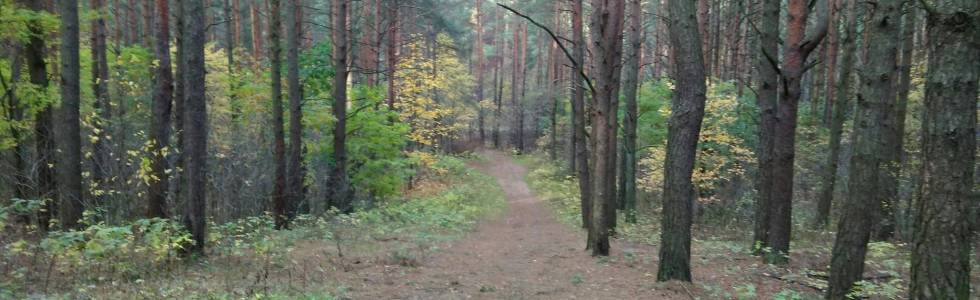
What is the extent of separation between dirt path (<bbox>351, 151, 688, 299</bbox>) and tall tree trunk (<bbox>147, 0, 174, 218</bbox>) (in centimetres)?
466

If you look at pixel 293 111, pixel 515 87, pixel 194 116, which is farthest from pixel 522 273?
pixel 515 87

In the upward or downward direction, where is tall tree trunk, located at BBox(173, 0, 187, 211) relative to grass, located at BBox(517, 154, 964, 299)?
upward

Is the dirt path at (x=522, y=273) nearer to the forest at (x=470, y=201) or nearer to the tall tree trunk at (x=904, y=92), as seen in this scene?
the forest at (x=470, y=201)

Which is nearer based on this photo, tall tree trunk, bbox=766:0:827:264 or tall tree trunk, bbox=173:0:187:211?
tall tree trunk, bbox=766:0:827:264

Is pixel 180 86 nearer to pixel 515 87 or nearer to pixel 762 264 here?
pixel 762 264

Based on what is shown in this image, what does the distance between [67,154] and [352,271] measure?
16.2 feet

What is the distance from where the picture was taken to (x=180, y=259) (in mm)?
7426

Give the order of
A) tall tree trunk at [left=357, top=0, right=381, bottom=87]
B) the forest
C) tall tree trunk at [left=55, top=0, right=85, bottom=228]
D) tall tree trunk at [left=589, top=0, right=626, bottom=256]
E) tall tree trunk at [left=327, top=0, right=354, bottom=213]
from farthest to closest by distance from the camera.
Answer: tall tree trunk at [left=357, top=0, right=381, bottom=87] < tall tree trunk at [left=327, top=0, right=354, bottom=213] < tall tree trunk at [left=589, top=0, right=626, bottom=256] < tall tree trunk at [left=55, top=0, right=85, bottom=228] < the forest

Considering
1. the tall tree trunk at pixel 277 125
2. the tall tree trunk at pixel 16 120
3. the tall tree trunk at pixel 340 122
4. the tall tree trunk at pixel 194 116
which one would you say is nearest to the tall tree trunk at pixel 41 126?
the tall tree trunk at pixel 16 120

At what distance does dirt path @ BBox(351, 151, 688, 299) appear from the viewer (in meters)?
6.98

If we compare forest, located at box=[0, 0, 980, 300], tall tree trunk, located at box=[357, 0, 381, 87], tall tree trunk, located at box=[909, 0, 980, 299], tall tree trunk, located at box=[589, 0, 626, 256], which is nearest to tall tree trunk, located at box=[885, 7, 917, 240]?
forest, located at box=[0, 0, 980, 300]

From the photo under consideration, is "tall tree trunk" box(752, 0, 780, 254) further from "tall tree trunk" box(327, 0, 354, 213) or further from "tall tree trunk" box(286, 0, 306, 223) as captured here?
"tall tree trunk" box(327, 0, 354, 213)

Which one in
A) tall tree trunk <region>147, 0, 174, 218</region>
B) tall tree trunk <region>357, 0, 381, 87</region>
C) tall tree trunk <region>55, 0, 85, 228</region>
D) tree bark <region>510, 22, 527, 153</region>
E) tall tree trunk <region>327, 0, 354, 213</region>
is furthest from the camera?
tree bark <region>510, 22, 527, 153</region>

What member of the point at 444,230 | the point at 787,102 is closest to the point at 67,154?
the point at 444,230
